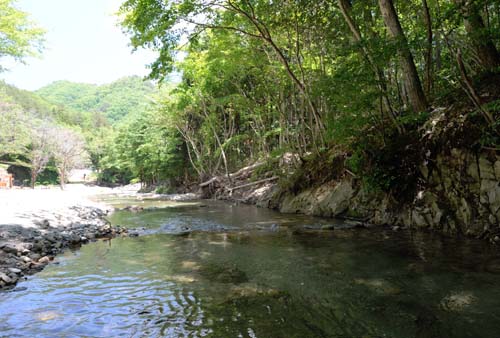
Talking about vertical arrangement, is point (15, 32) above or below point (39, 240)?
above

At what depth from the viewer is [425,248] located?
8234 millimetres

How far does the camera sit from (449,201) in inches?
393

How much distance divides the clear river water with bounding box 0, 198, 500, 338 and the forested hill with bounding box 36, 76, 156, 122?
127 meters

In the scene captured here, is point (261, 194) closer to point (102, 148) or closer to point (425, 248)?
point (425, 248)

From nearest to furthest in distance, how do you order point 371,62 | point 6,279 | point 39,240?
1. point 6,279
2. point 39,240
3. point 371,62

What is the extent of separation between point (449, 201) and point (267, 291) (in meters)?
7.06

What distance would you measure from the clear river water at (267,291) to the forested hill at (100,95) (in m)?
127

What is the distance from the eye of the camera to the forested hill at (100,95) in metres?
135

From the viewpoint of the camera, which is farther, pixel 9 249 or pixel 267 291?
pixel 9 249

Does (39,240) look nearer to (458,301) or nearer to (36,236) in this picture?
(36,236)

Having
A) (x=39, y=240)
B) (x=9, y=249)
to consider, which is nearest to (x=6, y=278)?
(x=9, y=249)

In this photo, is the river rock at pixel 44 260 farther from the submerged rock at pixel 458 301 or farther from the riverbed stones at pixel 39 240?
the submerged rock at pixel 458 301

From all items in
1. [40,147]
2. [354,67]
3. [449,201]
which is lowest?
[449,201]

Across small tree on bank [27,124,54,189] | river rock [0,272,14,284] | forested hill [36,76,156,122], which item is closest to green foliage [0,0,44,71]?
river rock [0,272,14,284]
